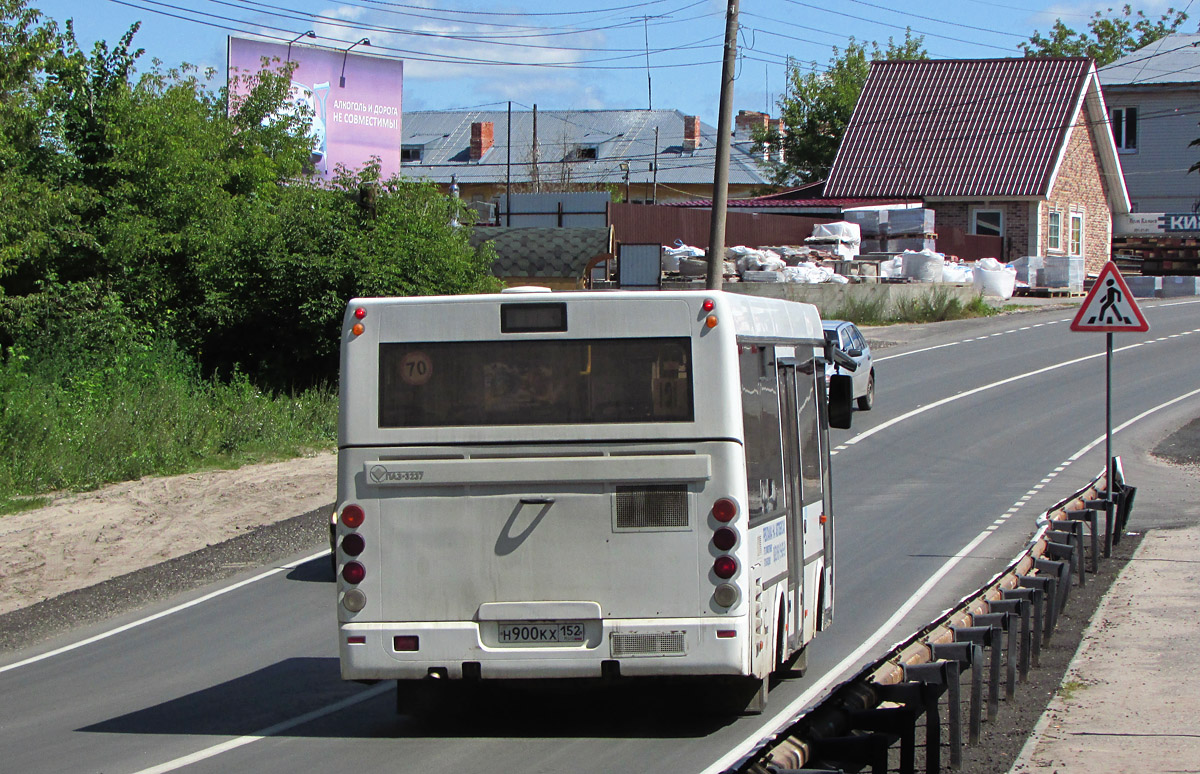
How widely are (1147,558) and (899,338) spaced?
21831mm

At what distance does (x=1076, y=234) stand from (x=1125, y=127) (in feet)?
44.3

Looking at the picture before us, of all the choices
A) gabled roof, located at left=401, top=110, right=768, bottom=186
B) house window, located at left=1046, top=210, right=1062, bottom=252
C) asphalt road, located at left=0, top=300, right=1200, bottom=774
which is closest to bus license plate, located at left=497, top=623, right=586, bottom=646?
asphalt road, located at left=0, top=300, right=1200, bottom=774

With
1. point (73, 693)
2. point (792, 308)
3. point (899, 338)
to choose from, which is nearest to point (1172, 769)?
point (792, 308)

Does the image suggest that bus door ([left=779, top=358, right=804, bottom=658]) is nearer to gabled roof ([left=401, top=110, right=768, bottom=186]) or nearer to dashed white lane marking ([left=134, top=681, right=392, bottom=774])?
dashed white lane marking ([left=134, top=681, right=392, bottom=774])

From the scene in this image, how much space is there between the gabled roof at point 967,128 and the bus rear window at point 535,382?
145 feet

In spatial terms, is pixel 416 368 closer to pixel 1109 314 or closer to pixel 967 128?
pixel 1109 314

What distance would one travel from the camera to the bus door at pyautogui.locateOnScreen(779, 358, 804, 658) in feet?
28.6

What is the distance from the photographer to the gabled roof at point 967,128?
5025cm

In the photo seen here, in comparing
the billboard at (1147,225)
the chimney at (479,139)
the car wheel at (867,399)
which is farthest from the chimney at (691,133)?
the car wheel at (867,399)

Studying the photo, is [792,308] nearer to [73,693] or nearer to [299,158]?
[73,693]

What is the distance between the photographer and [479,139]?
8681 cm

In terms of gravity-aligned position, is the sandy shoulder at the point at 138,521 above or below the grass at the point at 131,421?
below

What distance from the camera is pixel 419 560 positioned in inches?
304

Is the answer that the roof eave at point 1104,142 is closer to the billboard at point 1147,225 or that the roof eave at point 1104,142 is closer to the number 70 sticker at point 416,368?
the billboard at point 1147,225
